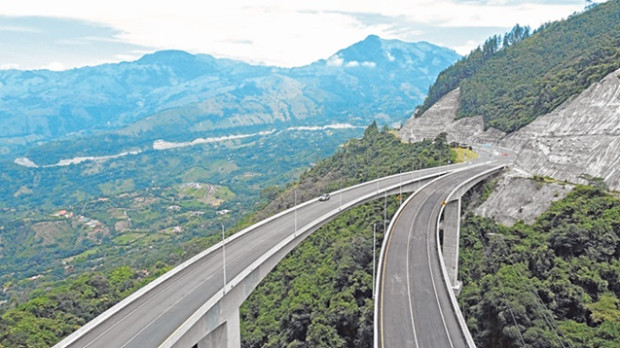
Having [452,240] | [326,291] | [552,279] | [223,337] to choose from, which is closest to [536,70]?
[452,240]

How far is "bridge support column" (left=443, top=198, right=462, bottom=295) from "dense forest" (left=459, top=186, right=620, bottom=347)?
1.70 m

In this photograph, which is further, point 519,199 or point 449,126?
point 449,126

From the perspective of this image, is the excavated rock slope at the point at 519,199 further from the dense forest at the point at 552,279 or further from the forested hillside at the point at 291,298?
the forested hillside at the point at 291,298

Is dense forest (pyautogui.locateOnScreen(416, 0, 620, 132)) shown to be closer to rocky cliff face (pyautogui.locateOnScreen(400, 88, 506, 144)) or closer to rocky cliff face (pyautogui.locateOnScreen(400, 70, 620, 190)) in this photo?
rocky cliff face (pyautogui.locateOnScreen(400, 88, 506, 144))

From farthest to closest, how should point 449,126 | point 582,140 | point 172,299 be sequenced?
1. point 449,126
2. point 582,140
3. point 172,299

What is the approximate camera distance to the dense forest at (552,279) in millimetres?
31344

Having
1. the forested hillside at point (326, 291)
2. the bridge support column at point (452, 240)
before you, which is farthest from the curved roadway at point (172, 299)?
the bridge support column at point (452, 240)

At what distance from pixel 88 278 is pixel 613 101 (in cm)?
7760

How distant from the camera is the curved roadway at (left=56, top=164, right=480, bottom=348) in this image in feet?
82.4

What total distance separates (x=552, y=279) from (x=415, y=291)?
15231mm

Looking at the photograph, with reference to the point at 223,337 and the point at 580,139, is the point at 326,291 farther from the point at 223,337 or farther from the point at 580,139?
the point at 580,139

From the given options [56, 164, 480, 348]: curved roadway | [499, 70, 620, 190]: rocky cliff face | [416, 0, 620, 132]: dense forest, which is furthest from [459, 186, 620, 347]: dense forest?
[416, 0, 620, 132]: dense forest

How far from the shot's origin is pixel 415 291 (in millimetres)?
33562

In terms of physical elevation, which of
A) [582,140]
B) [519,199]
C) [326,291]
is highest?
[582,140]
